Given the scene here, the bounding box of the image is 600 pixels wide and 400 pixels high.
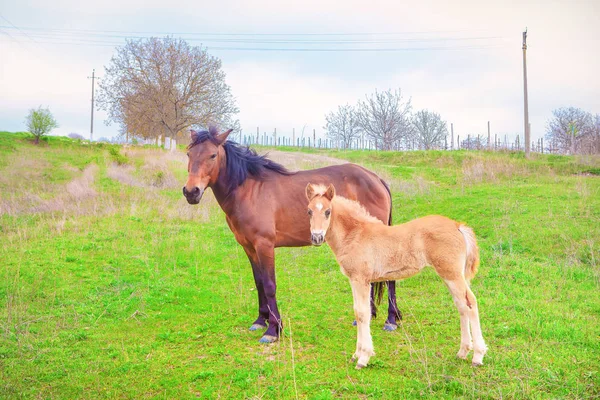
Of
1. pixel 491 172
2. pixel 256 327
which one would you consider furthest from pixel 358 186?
pixel 491 172

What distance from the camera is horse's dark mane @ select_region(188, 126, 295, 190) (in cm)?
656

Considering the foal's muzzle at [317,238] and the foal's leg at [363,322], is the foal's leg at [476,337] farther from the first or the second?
the foal's muzzle at [317,238]

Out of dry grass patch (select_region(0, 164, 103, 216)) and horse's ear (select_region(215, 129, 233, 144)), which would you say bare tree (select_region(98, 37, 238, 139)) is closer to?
dry grass patch (select_region(0, 164, 103, 216))

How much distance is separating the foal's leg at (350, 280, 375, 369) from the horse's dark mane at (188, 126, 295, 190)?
2.64 metres

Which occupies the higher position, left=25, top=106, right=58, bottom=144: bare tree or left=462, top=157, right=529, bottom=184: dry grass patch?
left=25, top=106, right=58, bottom=144: bare tree

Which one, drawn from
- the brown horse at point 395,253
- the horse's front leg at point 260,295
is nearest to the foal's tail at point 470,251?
the brown horse at point 395,253

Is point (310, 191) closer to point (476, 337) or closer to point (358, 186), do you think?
point (358, 186)

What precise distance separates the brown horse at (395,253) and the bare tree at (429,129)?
62508 mm

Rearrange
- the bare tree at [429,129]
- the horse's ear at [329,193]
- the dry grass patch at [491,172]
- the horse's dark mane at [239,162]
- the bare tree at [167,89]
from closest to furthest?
1. the horse's ear at [329,193]
2. the horse's dark mane at [239,162]
3. the dry grass patch at [491,172]
4. the bare tree at [167,89]
5. the bare tree at [429,129]

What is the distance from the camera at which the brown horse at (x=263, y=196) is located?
6.35m

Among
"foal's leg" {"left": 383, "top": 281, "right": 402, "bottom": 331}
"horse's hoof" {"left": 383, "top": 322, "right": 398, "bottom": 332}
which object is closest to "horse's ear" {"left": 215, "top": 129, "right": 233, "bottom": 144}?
"foal's leg" {"left": 383, "top": 281, "right": 402, "bottom": 331}

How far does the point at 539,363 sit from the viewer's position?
4.92m

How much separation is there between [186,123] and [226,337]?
36942 mm

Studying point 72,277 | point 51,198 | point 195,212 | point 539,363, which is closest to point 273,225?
point 539,363
